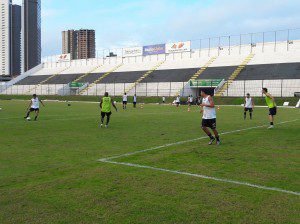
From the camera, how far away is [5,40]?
16212 centimetres

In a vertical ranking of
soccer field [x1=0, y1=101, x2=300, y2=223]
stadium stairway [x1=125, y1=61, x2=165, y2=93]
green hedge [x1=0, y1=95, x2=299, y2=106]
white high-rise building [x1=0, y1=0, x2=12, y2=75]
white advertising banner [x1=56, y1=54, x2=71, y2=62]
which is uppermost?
white high-rise building [x1=0, y1=0, x2=12, y2=75]

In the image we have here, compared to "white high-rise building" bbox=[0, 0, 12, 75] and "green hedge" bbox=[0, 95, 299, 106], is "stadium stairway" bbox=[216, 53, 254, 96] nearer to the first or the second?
"green hedge" bbox=[0, 95, 299, 106]

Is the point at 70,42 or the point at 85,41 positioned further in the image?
the point at 70,42

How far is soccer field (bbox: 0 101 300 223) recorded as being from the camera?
16.2ft

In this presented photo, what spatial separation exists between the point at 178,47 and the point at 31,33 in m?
104

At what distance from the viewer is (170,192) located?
Answer: 595 centimetres

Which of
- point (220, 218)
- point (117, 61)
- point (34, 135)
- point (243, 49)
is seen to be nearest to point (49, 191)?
point (220, 218)

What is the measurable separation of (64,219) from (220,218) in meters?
2.12

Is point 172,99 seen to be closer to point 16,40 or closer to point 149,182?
point 149,182

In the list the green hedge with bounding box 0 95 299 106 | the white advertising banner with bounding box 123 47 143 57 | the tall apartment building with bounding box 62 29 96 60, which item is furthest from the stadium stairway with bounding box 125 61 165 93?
the tall apartment building with bounding box 62 29 96 60

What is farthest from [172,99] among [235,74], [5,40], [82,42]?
[5,40]

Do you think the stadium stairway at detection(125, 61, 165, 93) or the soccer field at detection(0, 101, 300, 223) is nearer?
the soccer field at detection(0, 101, 300, 223)

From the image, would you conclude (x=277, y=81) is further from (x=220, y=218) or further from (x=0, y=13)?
(x=0, y=13)

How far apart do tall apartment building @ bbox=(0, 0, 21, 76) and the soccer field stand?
529 ft
